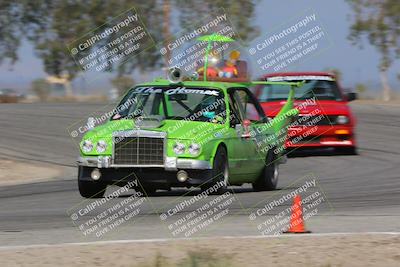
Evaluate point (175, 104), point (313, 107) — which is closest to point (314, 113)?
point (313, 107)

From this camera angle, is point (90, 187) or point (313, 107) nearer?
point (90, 187)

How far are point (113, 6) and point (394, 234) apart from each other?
49.0 metres

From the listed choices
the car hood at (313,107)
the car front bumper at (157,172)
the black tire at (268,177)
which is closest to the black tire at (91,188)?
the car front bumper at (157,172)

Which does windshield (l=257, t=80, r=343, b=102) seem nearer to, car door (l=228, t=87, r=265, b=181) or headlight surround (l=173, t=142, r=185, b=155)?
car door (l=228, t=87, r=265, b=181)

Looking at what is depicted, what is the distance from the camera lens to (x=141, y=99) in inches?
557

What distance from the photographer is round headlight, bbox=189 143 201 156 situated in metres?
13.0

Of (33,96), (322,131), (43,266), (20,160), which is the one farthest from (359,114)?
(33,96)

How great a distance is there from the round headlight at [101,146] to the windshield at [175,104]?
768mm

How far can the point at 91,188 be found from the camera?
13547mm

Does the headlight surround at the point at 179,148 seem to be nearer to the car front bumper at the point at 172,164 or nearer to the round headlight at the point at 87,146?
the car front bumper at the point at 172,164

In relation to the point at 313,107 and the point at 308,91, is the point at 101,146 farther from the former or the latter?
the point at 308,91

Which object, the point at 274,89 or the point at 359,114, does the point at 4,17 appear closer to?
the point at 359,114

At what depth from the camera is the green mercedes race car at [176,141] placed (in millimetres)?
13086

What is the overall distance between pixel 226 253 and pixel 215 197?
475 centimetres
